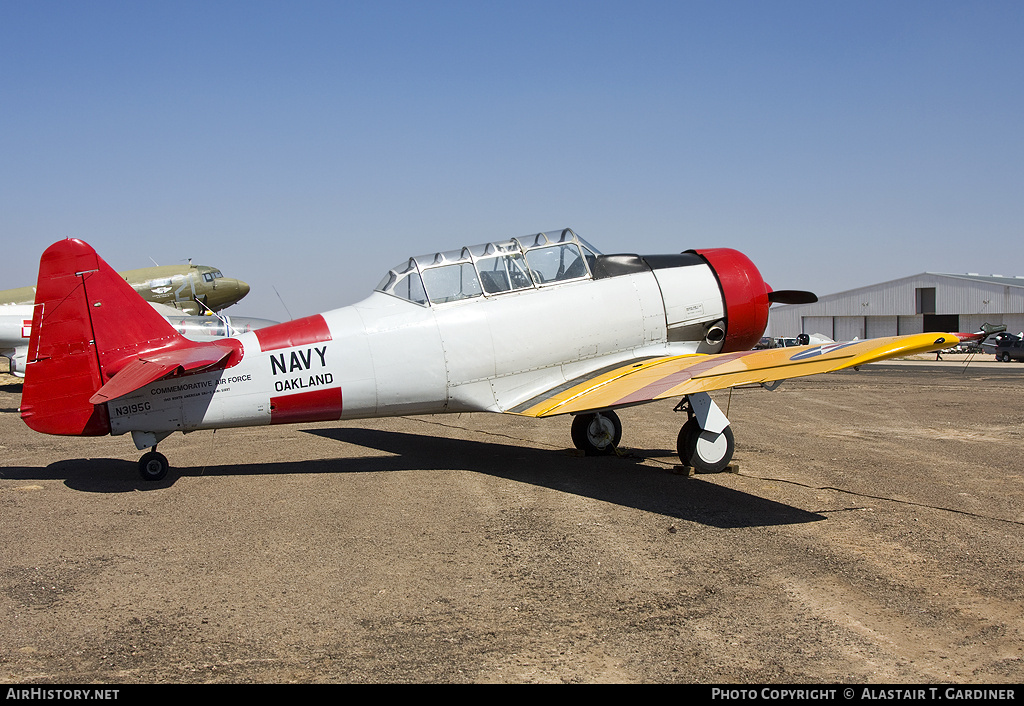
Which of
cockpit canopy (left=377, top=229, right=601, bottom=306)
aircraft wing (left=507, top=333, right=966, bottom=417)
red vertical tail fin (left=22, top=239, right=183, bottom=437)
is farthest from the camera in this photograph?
cockpit canopy (left=377, top=229, right=601, bottom=306)

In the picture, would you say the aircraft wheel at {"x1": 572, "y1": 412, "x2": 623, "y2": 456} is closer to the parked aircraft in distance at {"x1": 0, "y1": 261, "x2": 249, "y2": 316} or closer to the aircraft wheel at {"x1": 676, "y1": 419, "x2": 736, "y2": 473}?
the aircraft wheel at {"x1": 676, "y1": 419, "x2": 736, "y2": 473}

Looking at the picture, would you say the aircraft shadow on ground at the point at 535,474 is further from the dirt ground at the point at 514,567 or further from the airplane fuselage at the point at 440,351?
the airplane fuselage at the point at 440,351

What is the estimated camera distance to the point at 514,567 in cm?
523

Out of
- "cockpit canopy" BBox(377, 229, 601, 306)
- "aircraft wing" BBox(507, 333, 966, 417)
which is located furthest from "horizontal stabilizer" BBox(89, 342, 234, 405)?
"aircraft wing" BBox(507, 333, 966, 417)

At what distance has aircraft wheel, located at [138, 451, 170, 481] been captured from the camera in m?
7.98

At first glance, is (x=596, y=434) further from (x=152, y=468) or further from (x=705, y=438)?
(x=152, y=468)

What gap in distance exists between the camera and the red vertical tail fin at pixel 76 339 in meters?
7.69

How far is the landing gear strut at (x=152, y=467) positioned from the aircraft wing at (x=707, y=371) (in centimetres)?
390

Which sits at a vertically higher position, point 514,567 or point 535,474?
point 514,567

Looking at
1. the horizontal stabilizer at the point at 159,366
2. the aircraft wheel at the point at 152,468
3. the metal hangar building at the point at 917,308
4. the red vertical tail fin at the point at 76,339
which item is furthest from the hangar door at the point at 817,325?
the red vertical tail fin at the point at 76,339

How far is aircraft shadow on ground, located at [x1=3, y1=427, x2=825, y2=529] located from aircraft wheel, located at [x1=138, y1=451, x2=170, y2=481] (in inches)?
3.0

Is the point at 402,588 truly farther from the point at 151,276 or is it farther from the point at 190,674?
the point at 151,276

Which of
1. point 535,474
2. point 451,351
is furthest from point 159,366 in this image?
point 535,474

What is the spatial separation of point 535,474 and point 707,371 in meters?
2.36
